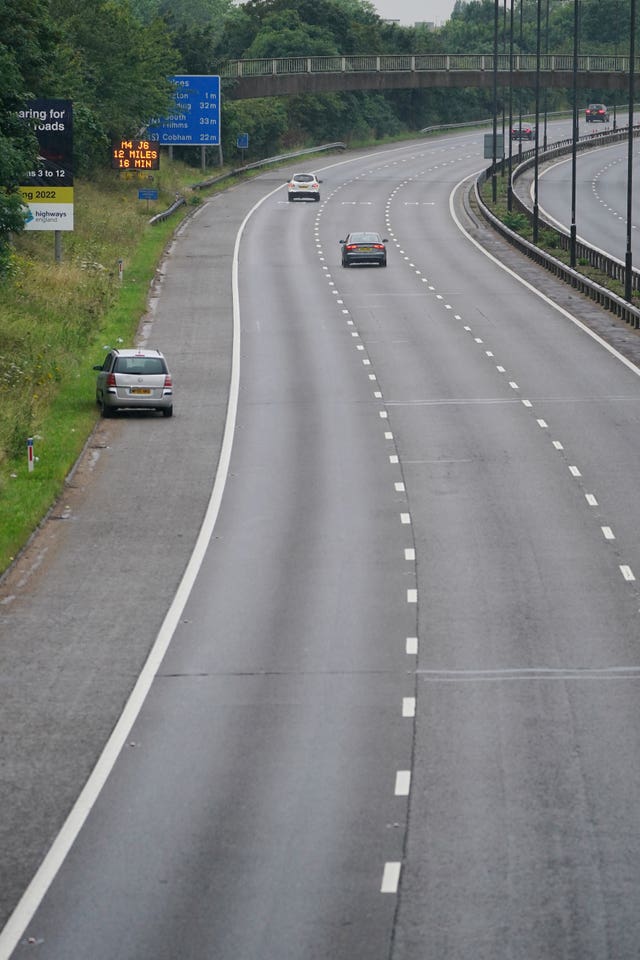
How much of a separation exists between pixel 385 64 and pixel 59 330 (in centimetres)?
8313

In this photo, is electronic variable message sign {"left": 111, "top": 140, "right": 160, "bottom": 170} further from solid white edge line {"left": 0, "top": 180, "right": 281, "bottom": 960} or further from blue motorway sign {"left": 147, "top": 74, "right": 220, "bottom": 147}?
solid white edge line {"left": 0, "top": 180, "right": 281, "bottom": 960}

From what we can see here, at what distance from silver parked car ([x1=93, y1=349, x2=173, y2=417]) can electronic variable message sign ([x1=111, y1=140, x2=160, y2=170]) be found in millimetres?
49204

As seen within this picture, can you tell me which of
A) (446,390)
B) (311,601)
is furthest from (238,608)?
(446,390)

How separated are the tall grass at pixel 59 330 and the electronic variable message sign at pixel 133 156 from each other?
1.97m

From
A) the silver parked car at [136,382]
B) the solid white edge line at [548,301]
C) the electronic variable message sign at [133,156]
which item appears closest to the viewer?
the silver parked car at [136,382]

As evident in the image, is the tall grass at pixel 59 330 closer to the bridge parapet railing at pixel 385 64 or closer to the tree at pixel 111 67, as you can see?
the tree at pixel 111 67

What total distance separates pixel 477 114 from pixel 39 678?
16800cm

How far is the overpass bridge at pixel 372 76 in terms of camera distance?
121 m

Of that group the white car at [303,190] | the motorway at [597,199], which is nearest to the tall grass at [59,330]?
the white car at [303,190]

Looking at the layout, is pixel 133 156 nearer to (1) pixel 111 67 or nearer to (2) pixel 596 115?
(1) pixel 111 67

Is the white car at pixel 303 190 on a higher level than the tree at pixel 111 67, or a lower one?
lower

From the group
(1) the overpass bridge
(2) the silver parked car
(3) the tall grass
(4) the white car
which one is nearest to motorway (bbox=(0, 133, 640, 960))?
(2) the silver parked car

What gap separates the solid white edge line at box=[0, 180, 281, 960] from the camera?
49.1 feet

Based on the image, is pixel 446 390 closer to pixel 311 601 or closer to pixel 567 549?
pixel 567 549
